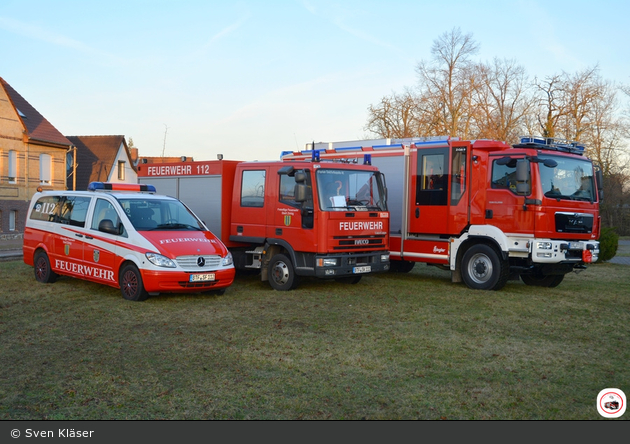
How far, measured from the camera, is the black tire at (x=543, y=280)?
14.0 metres

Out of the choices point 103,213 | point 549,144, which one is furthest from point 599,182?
point 103,213

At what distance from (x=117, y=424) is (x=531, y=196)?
9.42 m

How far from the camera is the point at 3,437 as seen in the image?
15.1 feet

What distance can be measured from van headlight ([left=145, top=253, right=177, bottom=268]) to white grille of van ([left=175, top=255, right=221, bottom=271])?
0.15 m

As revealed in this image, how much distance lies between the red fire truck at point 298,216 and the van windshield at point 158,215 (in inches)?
63.9

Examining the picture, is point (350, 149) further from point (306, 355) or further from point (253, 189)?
point (306, 355)

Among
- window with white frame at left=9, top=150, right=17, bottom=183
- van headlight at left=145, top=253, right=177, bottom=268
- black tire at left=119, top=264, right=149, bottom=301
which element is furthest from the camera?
window with white frame at left=9, top=150, right=17, bottom=183

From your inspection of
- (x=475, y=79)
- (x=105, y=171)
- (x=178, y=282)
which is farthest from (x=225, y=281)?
(x=105, y=171)

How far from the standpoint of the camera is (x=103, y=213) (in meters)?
11.4

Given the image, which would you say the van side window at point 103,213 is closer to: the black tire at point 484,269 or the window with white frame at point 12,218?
the black tire at point 484,269

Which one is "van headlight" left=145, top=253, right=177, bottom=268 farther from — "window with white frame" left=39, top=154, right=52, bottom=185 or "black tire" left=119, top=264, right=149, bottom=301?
"window with white frame" left=39, top=154, right=52, bottom=185

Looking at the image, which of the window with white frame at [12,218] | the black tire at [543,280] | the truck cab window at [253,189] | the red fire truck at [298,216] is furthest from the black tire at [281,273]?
the window with white frame at [12,218]

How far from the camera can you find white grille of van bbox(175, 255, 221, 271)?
10539 mm

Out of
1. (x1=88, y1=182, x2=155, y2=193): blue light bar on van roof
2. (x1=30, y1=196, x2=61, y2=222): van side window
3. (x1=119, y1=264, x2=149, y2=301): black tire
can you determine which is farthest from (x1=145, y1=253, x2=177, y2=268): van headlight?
(x1=30, y1=196, x2=61, y2=222): van side window
